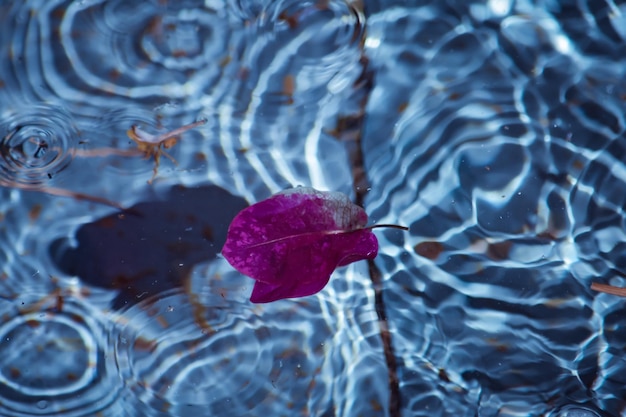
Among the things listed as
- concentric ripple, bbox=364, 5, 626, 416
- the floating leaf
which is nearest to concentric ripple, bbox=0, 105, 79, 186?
the floating leaf

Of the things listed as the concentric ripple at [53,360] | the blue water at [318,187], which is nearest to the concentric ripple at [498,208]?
the blue water at [318,187]

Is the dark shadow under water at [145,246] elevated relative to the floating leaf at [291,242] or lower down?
lower down

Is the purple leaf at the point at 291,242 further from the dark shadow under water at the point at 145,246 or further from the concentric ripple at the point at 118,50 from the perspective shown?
the concentric ripple at the point at 118,50

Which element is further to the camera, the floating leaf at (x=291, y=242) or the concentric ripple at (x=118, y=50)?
the concentric ripple at (x=118, y=50)

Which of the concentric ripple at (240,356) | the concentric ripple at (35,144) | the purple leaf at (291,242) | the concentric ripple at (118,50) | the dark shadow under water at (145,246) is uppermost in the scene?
the concentric ripple at (118,50)

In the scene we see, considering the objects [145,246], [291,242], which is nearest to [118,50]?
[145,246]

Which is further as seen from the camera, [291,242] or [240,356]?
[240,356]

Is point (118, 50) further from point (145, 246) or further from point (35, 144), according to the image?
point (145, 246)

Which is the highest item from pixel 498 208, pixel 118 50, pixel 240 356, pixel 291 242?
pixel 118 50
